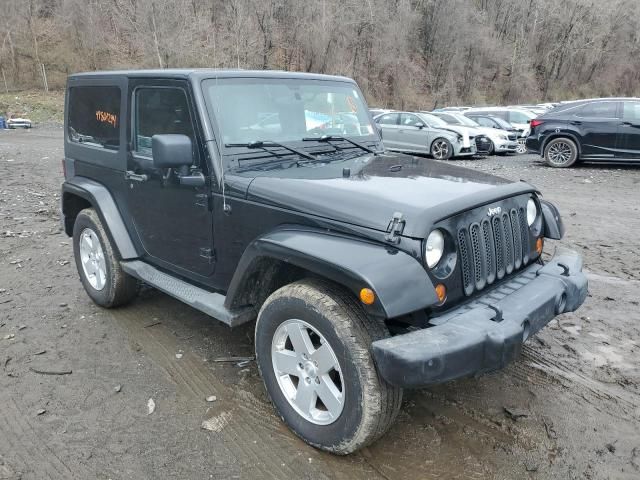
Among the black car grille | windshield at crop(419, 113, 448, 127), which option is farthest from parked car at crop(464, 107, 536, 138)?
windshield at crop(419, 113, 448, 127)

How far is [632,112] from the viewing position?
39.3 ft

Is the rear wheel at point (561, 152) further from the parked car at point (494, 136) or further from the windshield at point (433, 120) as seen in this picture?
the windshield at point (433, 120)

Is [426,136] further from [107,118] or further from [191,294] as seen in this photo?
[191,294]

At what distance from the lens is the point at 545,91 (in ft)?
172

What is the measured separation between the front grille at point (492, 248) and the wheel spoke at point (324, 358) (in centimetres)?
77

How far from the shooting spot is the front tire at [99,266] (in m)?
4.26

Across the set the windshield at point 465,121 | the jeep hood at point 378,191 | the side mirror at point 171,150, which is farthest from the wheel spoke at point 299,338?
the windshield at point 465,121

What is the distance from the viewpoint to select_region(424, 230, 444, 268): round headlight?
254cm

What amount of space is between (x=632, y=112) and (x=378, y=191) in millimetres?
11768

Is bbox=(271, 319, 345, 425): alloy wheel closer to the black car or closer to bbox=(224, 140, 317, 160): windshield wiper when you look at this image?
bbox=(224, 140, 317, 160): windshield wiper

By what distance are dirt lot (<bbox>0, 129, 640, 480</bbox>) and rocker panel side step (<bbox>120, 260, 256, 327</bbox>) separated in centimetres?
52

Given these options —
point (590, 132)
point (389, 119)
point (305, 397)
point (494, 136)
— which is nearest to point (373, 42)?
point (494, 136)

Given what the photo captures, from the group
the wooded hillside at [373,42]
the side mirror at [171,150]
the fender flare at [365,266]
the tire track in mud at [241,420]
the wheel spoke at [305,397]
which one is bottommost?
the tire track in mud at [241,420]

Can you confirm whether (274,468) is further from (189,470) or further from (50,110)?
(50,110)
